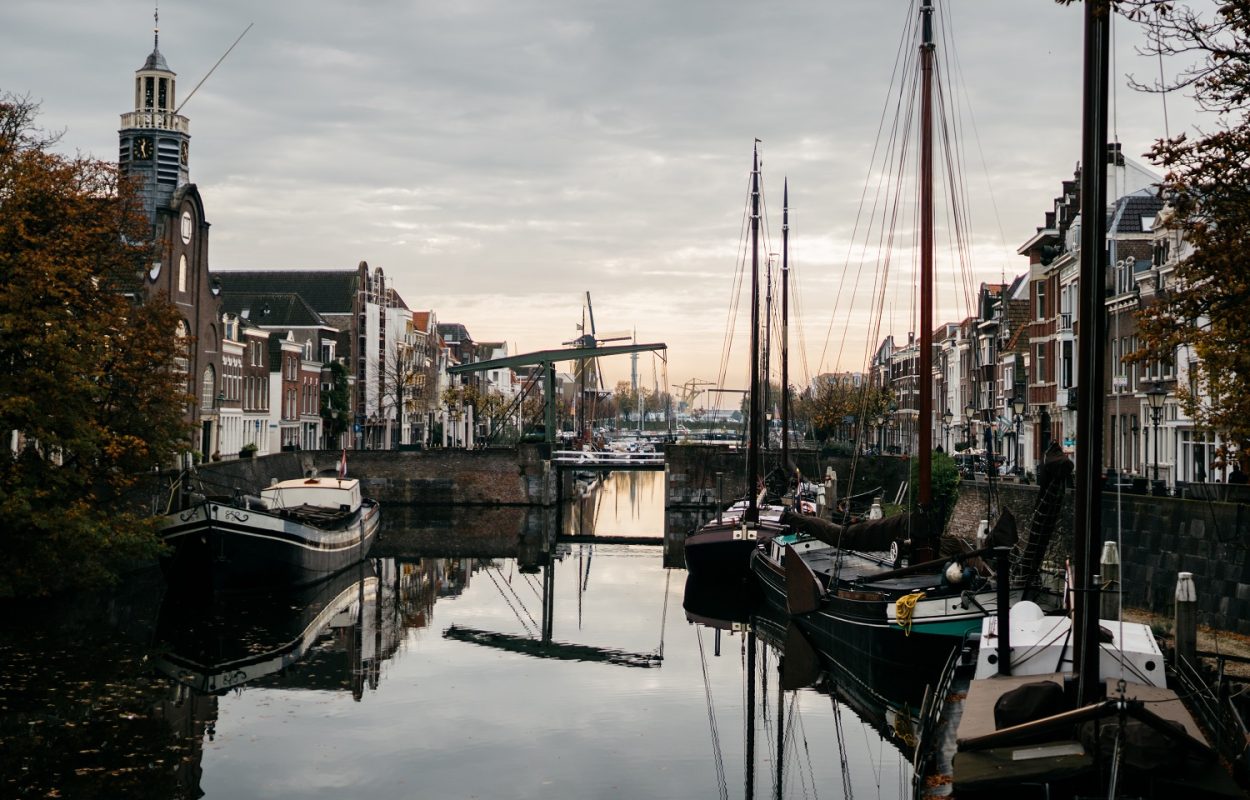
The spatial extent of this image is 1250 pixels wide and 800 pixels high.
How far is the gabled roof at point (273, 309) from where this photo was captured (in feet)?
278

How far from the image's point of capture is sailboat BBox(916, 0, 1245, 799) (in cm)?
1224

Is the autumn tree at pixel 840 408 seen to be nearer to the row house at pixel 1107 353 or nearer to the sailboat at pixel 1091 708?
the row house at pixel 1107 353

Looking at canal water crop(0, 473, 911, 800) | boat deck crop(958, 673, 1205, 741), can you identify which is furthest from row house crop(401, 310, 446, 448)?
boat deck crop(958, 673, 1205, 741)

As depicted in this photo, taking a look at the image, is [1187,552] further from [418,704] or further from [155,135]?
[155,135]

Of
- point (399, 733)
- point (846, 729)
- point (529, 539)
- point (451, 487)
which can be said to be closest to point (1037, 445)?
point (529, 539)

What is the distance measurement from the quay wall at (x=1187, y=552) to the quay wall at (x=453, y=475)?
3952cm

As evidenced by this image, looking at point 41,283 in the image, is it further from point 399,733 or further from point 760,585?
point 760,585

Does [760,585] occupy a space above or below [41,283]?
below

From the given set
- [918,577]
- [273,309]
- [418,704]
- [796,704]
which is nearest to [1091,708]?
[796,704]

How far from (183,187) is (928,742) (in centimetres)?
5010

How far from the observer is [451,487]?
71312mm

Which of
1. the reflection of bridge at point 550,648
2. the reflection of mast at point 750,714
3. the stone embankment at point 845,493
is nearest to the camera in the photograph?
the reflection of mast at point 750,714

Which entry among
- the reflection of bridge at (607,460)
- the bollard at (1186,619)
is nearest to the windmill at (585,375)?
the reflection of bridge at (607,460)

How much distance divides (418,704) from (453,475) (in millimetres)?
49219
